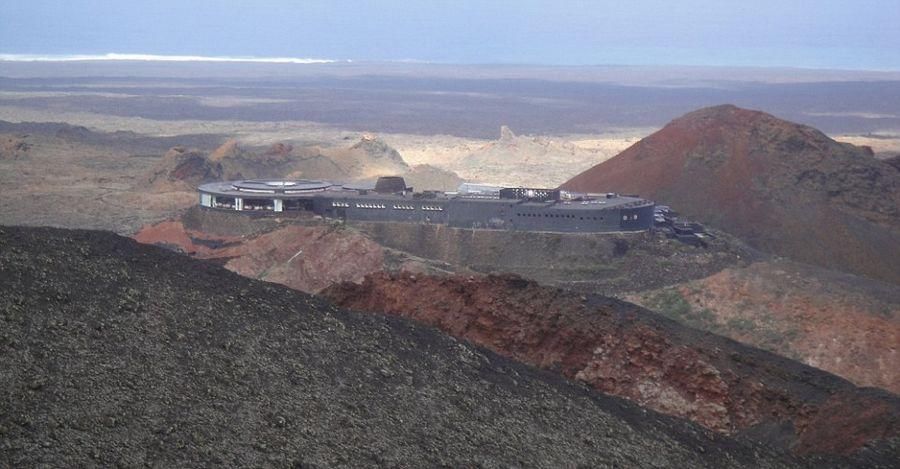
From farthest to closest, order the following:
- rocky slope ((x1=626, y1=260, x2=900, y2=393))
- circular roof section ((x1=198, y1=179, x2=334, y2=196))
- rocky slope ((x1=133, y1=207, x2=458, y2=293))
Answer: circular roof section ((x1=198, y1=179, x2=334, y2=196)), rocky slope ((x1=133, y1=207, x2=458, y2=293)), rocky slope ((x1=626, y1=260, x2=900, y2=393))

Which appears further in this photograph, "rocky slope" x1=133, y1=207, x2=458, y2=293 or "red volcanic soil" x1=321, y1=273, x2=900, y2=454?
"rocky slope" x1=133, y1=207, x2=458, y2=293

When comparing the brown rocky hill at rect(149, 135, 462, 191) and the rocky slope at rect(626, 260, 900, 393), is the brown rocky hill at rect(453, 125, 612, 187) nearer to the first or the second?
the brown rocky hill at rect(149, 135, 462, 191)

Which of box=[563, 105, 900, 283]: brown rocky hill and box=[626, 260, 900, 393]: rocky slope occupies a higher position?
box=[563, 105, 900, 283]: brown rocky hill

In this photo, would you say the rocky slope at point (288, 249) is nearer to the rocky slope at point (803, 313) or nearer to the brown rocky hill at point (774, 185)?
the rocky slope at point (803, 313)

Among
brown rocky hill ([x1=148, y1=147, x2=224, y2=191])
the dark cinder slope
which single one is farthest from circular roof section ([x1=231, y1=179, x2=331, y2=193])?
the dark cinder slope

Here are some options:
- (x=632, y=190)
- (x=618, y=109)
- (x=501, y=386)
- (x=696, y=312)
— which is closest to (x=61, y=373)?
(x=501, y=386)

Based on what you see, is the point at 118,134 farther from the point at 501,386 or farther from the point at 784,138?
the point at 501,386

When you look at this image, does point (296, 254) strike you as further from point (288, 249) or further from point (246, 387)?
point (246, 387)

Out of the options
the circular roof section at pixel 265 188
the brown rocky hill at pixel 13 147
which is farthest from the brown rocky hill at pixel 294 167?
the circular roof section at pixel 265 188
